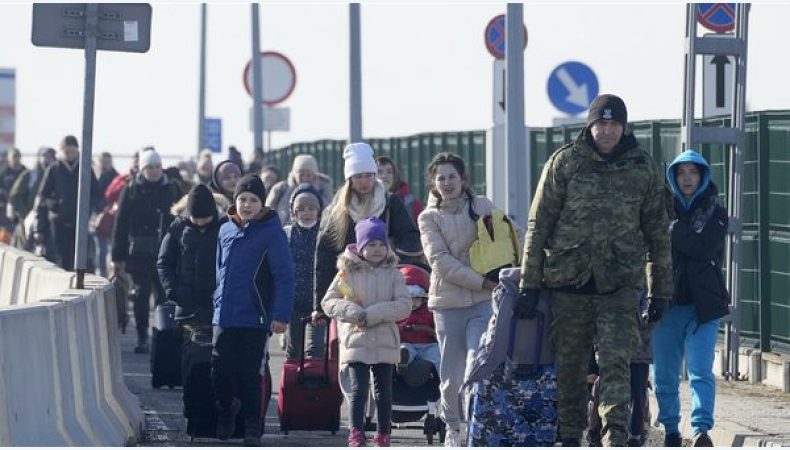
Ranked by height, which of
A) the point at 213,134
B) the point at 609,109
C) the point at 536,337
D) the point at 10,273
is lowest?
the point at 536,337

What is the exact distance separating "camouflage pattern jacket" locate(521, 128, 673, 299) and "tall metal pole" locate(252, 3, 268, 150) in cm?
2827

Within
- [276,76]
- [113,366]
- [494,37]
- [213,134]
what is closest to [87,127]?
[113,366]

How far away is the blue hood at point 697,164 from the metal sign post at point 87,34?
4.25 metres

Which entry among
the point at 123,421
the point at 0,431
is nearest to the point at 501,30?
the point at 123,421

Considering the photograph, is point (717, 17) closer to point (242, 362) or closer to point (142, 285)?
point (142, 285)

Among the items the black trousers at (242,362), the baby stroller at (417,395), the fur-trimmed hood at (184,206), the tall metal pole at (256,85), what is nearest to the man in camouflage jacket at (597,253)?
the baby stroller at (417,395)

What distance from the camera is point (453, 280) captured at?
576 inches

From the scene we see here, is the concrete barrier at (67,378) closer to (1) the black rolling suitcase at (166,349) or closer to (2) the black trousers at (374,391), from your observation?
(2) the black trousers at (374,391)

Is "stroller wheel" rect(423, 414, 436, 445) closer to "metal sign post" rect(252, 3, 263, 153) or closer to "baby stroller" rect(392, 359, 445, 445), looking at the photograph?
"baby stroller" rect(392, 359, 445, 445)

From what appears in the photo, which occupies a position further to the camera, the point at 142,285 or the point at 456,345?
the point at 142,285

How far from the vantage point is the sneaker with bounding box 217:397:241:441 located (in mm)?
15641

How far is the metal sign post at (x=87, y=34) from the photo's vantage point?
17.3 meters

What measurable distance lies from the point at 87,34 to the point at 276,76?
21.3 meters

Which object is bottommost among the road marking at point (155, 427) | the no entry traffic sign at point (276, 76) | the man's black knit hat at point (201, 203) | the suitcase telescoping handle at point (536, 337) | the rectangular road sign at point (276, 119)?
the road marking at point (155, 427)
